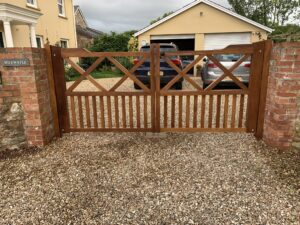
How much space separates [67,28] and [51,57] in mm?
13460

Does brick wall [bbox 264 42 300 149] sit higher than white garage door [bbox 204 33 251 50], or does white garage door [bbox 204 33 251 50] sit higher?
white garage door [bbox 204 33 251 50]

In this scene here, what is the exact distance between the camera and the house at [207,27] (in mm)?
12984

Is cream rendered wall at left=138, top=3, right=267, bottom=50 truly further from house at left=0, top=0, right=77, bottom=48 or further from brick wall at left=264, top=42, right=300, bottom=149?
brick wall at left=264, top=42, right=300, bottom=149

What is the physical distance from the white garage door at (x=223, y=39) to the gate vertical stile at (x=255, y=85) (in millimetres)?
10459

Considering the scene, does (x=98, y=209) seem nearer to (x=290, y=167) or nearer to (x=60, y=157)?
(x=60, y=157)

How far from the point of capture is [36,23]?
443 inches

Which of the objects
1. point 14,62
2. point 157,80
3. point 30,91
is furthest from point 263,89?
point 14,62

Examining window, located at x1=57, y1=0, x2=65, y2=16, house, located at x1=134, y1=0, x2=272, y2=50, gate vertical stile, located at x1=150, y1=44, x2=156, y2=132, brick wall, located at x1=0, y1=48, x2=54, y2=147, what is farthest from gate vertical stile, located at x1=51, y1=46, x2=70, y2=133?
window, located at x1=57, y1=0, x2=65, y2=16

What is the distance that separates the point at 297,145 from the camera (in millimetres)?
3369

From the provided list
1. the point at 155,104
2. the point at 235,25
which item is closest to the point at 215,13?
the point at 235,25

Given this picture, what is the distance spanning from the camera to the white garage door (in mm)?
13273

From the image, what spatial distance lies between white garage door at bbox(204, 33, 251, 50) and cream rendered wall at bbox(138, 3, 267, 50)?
252 millimetres

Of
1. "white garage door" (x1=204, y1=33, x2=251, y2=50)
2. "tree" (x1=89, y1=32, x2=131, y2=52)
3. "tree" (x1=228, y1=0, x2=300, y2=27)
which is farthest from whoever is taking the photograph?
"tree" (x1=228, y1=0, x2=300, y2=27)

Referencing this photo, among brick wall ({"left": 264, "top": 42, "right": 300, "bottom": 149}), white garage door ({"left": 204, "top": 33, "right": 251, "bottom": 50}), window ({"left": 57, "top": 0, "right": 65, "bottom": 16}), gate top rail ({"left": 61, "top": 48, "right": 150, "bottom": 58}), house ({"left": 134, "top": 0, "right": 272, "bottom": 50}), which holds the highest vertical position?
window ({"left": 57, "top": 0, "right": 65, "bottom": 16})
